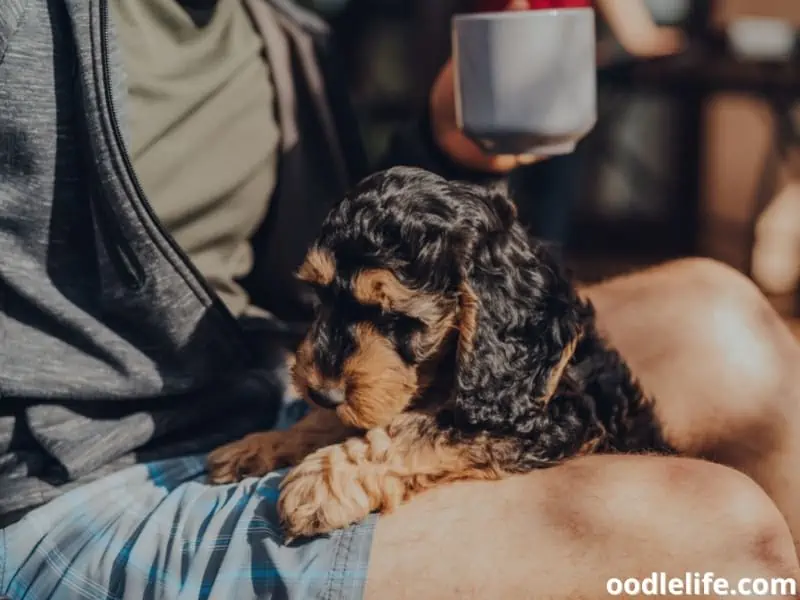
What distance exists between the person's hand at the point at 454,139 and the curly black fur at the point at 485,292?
0.39m

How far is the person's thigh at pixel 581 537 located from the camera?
205cm

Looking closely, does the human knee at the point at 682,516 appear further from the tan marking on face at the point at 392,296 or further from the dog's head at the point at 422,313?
the tan marking on face at the point at 392,296

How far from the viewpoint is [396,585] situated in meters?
2.06

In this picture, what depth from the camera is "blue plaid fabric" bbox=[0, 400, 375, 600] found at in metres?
2.08

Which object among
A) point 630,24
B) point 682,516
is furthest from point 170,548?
point 630,24

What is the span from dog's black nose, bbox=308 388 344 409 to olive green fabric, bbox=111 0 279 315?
539 mm

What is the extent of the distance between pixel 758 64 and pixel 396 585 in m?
5.22

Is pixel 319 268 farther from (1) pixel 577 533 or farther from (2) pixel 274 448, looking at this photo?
(1) pixel 577 533

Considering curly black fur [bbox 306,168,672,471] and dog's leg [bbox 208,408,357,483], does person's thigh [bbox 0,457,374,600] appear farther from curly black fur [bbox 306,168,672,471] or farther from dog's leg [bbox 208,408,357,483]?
curly black fur [bbox 306,168,672,471]

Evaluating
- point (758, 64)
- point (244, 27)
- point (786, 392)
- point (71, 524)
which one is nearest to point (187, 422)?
point (71, 524)

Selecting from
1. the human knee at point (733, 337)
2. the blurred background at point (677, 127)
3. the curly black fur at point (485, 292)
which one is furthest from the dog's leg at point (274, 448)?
the blurred background at point (677, 127)

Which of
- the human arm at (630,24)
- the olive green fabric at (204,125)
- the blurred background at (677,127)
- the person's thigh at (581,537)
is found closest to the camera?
the person's thigh at (581,537)

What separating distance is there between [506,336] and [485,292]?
107 mm

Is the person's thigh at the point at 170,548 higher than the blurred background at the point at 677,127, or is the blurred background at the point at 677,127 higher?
the person's thigh at the point at 170,548
